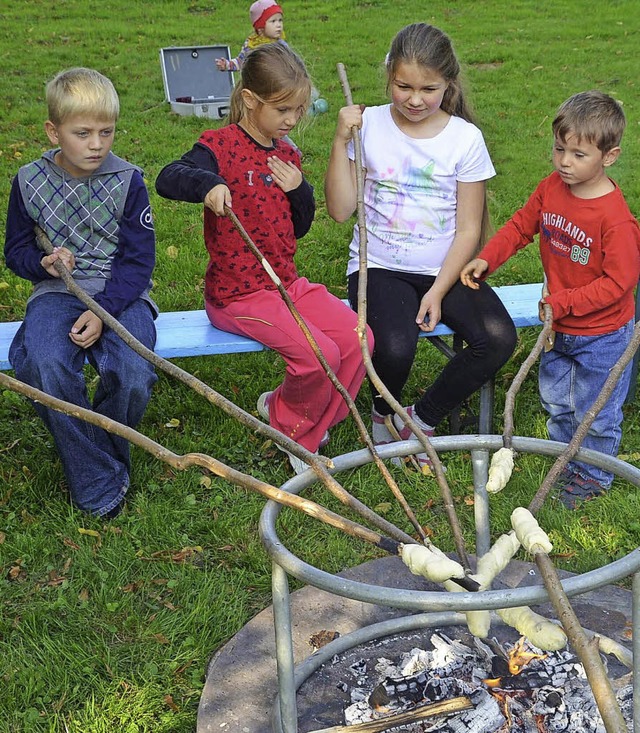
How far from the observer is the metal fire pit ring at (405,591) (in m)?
1.54

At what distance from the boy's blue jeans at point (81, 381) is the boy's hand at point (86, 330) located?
28 millimetres

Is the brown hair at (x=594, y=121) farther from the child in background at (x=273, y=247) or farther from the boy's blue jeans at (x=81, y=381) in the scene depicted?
the boy's blue jeans at (x=81, y=381)

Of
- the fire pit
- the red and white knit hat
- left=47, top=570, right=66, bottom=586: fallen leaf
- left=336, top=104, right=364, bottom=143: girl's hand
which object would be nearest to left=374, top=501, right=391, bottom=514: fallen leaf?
the fire pit

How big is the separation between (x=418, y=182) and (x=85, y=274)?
1.26 metres

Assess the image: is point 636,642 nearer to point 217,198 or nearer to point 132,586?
point 132,586

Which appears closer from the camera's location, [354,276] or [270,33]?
[354,276]

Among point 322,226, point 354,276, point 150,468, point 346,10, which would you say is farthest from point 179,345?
point 346,10

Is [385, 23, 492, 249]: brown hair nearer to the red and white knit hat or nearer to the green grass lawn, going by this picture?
the green grass lawn

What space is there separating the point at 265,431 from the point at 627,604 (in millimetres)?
1426

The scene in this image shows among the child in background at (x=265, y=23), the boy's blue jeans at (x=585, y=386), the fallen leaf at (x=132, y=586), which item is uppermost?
the child in background at (x=265, y=23)

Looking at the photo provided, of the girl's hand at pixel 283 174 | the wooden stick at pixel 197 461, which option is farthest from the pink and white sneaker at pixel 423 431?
the wooden stick at pixel 197 461

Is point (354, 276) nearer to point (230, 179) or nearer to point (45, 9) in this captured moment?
point (230, 179)

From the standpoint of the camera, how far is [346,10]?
11992 mm

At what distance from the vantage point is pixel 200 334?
333 centimetres
